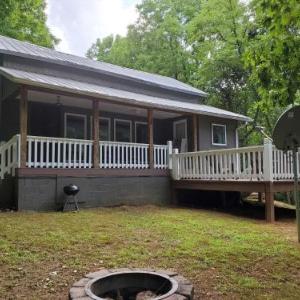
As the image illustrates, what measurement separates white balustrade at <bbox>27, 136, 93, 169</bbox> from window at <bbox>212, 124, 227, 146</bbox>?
280 inches

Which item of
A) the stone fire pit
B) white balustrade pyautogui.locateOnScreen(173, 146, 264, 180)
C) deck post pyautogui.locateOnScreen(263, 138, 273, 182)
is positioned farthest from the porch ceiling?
the stone fire pit

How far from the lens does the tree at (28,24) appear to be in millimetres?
21188

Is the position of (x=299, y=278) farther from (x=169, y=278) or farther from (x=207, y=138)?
(x=207, y=138)

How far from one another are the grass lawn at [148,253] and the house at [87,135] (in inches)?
67.9

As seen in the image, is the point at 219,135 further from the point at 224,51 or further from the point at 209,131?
the point at 224,51

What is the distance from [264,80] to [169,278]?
→ 3179mm

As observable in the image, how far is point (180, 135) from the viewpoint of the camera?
16.7 m

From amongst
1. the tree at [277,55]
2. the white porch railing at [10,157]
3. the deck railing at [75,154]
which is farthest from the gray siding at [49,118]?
the tree at [277,55]

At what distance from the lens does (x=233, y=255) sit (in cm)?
583

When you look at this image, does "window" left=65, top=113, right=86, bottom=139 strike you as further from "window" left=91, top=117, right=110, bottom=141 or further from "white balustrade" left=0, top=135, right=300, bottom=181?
"white balustrade" left=0, top=135, right=300, bottom=181

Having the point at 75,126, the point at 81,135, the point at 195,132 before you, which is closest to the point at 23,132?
the point at 75,126

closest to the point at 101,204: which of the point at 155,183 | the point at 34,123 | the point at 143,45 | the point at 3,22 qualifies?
the point at 155,183

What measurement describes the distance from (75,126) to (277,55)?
1045cm

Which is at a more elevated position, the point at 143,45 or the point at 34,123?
the point at 143,45
